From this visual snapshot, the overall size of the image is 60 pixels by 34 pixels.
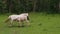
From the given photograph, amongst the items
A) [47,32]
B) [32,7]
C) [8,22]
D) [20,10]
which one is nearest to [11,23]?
[8,22]

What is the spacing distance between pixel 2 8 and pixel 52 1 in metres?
5.57

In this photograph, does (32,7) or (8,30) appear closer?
(8,30)

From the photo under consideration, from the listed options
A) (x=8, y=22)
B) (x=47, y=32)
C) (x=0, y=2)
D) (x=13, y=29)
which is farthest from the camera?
(x=0, y=2)

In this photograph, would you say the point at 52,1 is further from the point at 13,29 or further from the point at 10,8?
the point at 13,29

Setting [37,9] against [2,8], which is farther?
[37,9]

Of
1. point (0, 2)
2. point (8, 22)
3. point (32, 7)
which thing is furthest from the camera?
point (32, 7)

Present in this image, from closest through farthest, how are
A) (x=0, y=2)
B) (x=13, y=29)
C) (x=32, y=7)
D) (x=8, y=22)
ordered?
(x=13, y=29), (x=8, y=22), (x=0, y=2), (x=32, y=7)

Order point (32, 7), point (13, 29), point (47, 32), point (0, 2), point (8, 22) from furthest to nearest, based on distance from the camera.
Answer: point (32, 7) → point (0, 2) → point (8, 22) → point (13, 29) → point (47, 32)

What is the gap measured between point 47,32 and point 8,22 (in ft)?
10.0

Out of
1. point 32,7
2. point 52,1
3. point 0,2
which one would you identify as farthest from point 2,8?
point 52,1

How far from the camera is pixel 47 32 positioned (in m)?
13.3

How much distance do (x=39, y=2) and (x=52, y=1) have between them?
2.28 metres

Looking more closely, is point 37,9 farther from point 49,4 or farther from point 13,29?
point 13,29

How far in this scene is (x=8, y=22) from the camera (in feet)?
50.1
